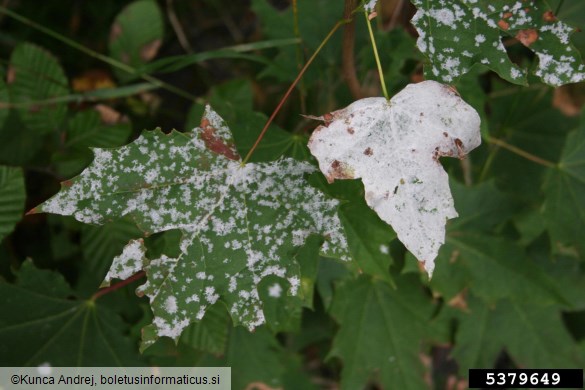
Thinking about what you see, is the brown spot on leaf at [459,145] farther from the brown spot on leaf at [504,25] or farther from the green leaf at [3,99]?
the green leaf at [3,99]

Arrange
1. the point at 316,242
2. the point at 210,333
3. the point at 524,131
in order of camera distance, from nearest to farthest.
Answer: the point at 316,242, the point at 210,333, the point at 524,131

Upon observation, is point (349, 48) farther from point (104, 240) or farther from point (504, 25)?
point (104, 240)

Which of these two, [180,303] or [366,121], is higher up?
[366,121]

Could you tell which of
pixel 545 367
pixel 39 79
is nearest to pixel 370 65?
pixel 39 79

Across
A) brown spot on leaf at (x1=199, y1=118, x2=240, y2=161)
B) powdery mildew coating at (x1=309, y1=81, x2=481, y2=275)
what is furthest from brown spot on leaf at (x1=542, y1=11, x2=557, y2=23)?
brown spot on leaf at (x1=199, y1=118, x2=240, y2=161)

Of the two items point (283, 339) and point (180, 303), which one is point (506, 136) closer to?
point (283, 339)

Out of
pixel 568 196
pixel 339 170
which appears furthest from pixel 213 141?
pixel 568 196
